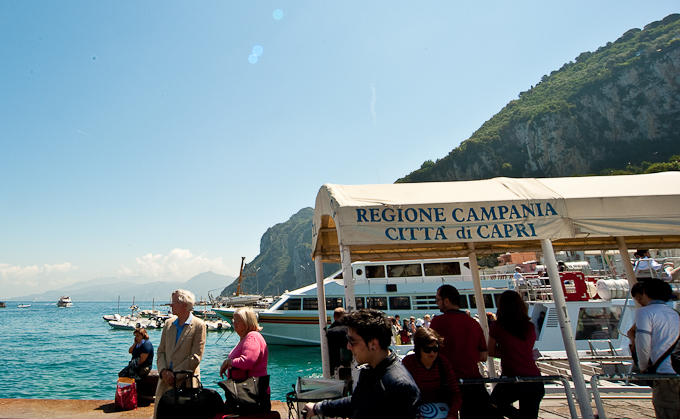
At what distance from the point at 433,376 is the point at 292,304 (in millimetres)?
22328

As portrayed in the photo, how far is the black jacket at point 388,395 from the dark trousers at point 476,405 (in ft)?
5.80

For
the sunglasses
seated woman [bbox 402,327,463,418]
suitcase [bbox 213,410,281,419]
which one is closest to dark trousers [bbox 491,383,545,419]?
seated woman [bbox 402,327,463,418]

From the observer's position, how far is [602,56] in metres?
108

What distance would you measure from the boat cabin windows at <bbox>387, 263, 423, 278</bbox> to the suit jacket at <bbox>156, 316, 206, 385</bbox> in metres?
20.2

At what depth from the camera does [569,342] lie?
148 inches

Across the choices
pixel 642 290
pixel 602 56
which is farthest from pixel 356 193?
pixel 602 56

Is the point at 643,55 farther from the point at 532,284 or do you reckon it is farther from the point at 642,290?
the point at 642,290

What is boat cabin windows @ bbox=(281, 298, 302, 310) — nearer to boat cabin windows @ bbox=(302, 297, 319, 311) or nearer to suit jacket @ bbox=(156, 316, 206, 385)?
boat cabin windows @ bbox=(302, 297, 319, 311)

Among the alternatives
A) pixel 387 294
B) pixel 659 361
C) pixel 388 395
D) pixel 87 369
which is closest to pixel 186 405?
pixel 388 395

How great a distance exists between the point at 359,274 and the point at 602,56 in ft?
419

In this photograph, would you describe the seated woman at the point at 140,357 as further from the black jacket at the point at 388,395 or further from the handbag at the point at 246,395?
the black jacket at the point at 388,395

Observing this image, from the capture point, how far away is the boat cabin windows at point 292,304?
23.9 m

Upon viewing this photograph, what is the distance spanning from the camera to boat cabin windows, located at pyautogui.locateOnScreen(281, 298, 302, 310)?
2389 centimetres

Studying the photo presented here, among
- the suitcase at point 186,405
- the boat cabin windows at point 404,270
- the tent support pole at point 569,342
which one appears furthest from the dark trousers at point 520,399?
the boat cabin windows at point 404,270
